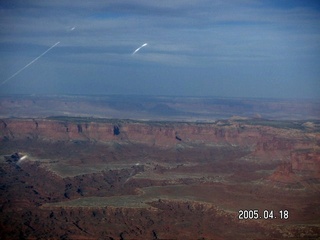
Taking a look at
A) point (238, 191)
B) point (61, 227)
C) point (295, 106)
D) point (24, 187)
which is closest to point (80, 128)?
point (24, 187)

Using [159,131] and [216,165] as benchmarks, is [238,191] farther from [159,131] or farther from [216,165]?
[159,131]

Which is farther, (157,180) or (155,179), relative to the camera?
(155,179)

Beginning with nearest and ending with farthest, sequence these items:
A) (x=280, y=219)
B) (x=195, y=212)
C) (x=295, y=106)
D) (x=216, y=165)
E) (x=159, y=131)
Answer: (x=280, y=219) < (x=195, y=212) < (x=216, y=165) < (x=159, y=131) < (x=295, y=106)
